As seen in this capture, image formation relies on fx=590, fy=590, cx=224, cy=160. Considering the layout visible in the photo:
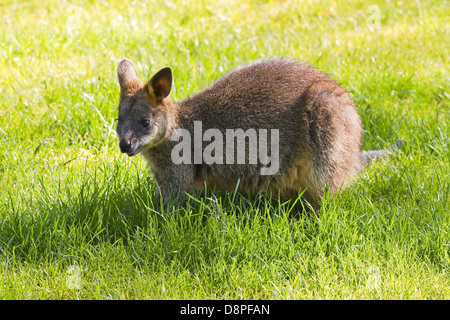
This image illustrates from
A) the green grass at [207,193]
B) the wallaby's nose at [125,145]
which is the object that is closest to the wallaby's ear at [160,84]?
the wallaby's nose at [125,145]

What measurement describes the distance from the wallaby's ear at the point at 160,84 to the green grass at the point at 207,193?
756mm

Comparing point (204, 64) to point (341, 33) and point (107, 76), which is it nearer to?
point (107, 76)

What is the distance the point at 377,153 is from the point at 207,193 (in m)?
1.65

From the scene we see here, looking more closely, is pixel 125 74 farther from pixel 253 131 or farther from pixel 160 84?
pixel 253 131

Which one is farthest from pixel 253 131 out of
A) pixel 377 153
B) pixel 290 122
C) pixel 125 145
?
pixel 377 153

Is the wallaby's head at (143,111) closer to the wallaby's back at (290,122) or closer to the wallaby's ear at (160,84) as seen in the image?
the wallaby's ear at (160,84)

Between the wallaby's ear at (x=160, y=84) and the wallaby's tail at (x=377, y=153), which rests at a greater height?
the wallaby's ear at (x=160, y=84)

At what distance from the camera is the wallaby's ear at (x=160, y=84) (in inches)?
171

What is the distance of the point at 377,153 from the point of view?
17.3 feet

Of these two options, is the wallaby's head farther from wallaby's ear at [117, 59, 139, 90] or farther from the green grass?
the green grass

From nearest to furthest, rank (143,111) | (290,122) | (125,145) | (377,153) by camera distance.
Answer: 1. (125,145)
2. (143,111)
3. (290,122)
4. (377,153)

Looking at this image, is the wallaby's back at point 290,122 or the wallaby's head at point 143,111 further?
the wallaby's back at point 290,122

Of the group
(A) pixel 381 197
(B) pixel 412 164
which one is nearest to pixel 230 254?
(A) pixel 381 197

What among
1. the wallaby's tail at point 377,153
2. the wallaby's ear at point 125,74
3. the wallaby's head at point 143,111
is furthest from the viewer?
the wallaby's tail at point 377,153
